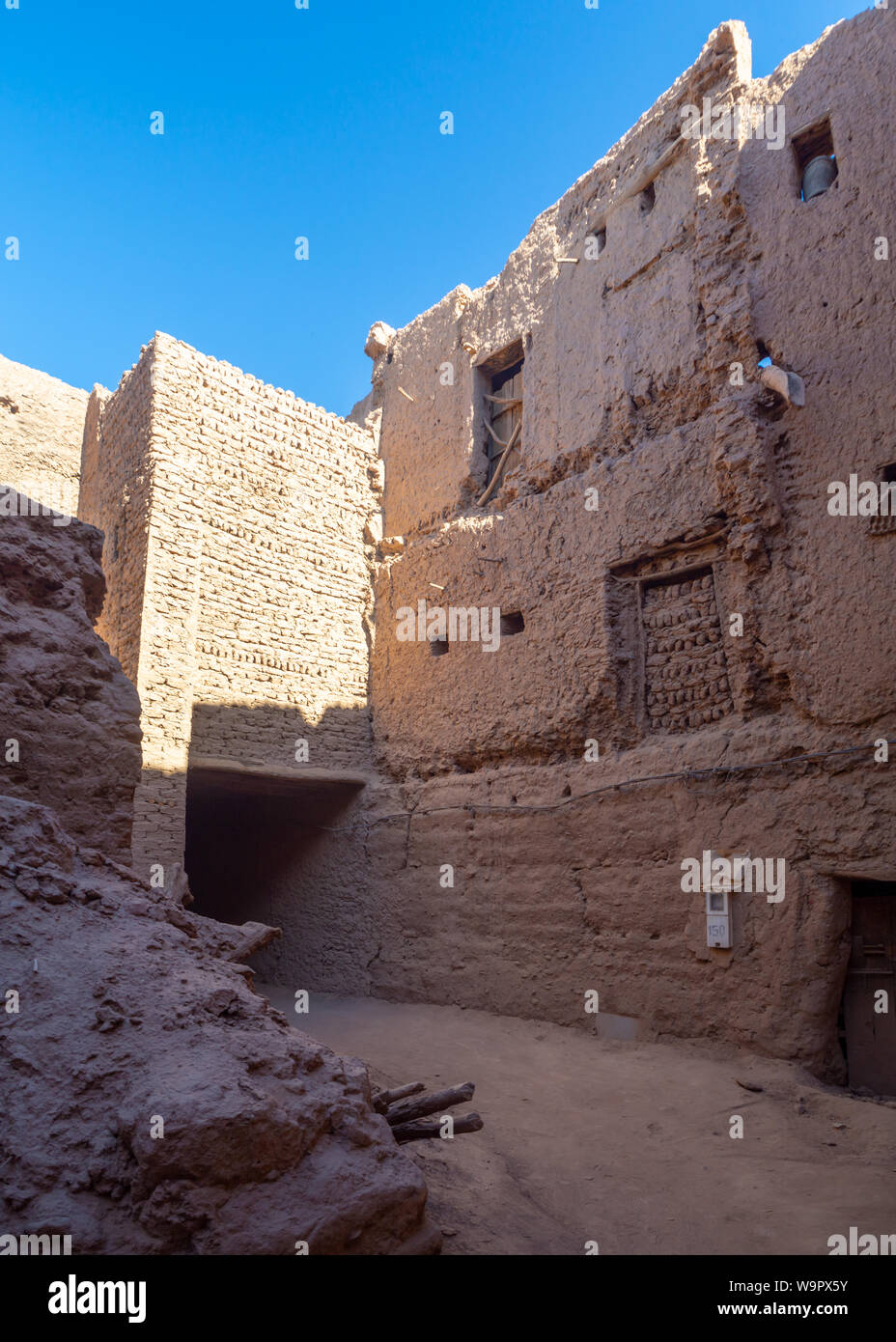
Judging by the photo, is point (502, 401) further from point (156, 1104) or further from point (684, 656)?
point (156, 1104)

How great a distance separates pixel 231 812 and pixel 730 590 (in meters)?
7.63

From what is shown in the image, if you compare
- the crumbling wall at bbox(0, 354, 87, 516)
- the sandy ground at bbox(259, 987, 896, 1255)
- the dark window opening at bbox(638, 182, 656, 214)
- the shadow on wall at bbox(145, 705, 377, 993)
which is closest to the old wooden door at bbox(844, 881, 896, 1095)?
the sandy ground at bbox(259, 987, 896, 1255)

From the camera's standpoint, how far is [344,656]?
10.8 m

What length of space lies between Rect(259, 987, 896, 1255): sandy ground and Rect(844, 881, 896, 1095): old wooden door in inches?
18.0

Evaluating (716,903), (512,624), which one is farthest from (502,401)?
(716,903)

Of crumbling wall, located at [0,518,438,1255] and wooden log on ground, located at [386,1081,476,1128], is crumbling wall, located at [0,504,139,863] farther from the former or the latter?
wooden log on ground, located at [386,1081,476,1128]

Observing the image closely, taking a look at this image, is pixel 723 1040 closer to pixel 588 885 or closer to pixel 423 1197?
pixel 588 885

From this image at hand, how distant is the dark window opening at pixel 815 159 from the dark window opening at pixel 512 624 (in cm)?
442

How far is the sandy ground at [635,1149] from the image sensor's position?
146 inches

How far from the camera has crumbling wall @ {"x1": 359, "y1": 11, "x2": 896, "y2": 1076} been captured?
20.9ft

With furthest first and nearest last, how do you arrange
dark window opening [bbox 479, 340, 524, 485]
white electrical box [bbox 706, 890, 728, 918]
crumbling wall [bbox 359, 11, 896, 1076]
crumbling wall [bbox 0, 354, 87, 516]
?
crumbling wall [bbox 0, 354, 87, 516]
dark window opening [bbox 479, 340, 524, 485]
white electrical box [bbox 706, 890, 728, 918]
crumbling wall [bbox 359, 11, 896, 1076]

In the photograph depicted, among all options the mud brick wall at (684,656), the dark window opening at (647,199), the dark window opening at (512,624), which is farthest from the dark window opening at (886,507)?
the dark window opening at (647,199)
